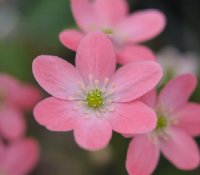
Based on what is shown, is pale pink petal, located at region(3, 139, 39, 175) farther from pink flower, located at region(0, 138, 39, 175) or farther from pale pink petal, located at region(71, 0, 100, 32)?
pale pink petal, located at region(71, 0, 100, 32)

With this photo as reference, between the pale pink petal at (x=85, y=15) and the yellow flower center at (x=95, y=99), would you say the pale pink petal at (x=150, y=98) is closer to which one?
the yellow flower center at (x=95, y=99)

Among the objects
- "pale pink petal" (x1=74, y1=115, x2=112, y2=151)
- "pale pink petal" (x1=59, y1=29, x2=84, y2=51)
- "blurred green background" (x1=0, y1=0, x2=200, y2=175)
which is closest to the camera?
"pale pink petal" (x1=74, y1=115, x2=112, y2=151)

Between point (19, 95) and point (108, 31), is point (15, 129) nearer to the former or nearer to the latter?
point (19, 95)

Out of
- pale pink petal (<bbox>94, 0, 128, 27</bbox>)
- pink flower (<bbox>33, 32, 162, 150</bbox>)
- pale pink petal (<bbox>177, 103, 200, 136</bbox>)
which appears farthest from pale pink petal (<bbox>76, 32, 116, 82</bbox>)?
pale pink petal (<bbox>94, 0, 128, 27</bbox>)

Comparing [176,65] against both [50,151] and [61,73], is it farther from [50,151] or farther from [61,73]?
[61,73]

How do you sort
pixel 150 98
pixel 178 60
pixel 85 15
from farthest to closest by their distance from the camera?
pixel 178 60, pixel 85 15, pixel 150 98

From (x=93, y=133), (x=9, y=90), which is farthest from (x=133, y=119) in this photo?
(x=9, y=90)

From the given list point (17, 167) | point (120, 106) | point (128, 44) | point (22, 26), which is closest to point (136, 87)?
point (120, 106)
